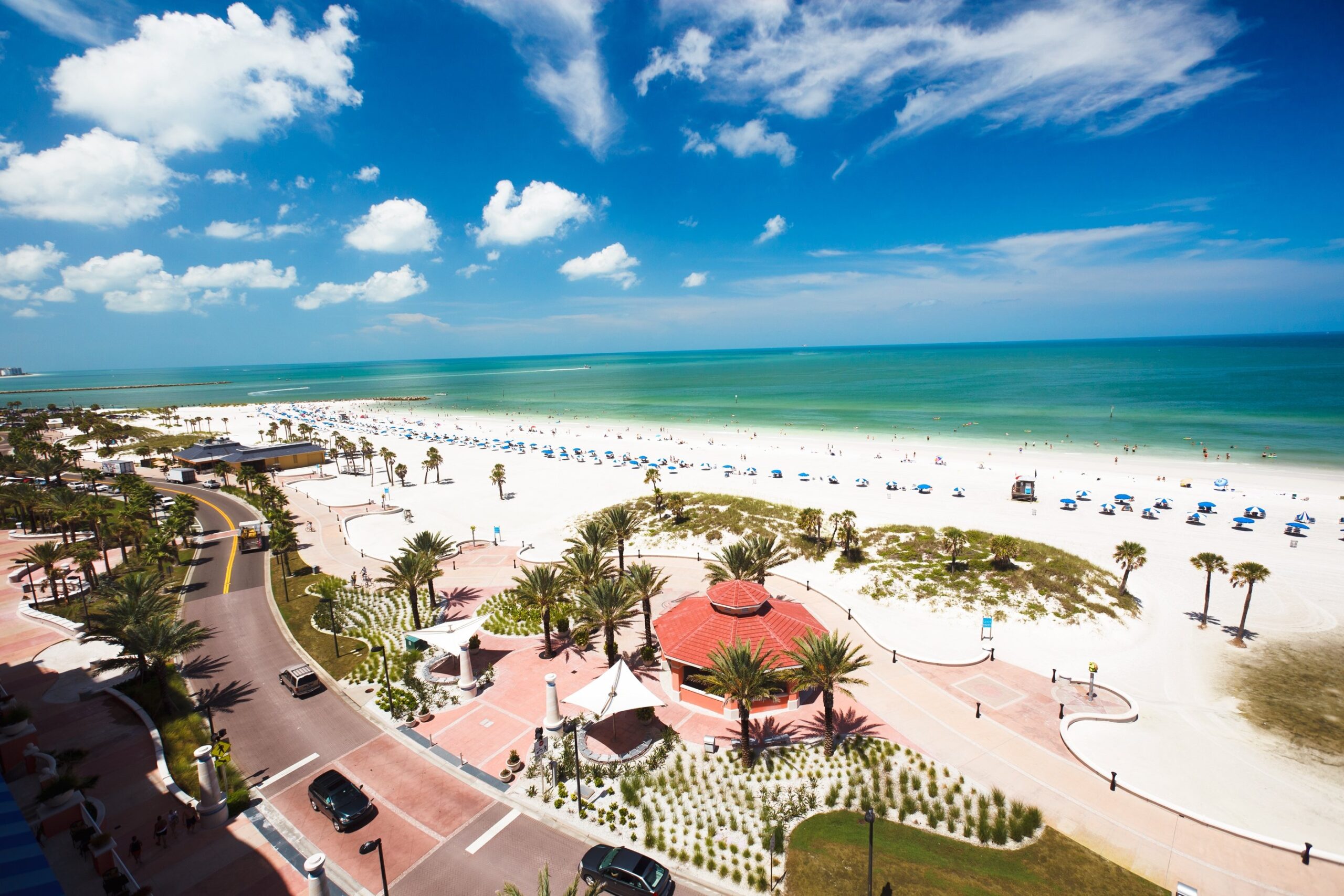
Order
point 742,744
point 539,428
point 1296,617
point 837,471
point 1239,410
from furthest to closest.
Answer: point 539,428, point 1239,410, point 837,471, point 1296,617, point 742,744

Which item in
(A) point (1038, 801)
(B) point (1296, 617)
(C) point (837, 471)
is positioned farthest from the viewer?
(C) point (837, 471)

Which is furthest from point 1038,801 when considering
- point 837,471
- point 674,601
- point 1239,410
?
point 1239,410

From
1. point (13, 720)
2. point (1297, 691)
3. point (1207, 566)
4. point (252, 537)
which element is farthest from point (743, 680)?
point (252, 537)

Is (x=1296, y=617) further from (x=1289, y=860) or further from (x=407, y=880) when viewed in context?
(x=407, y=880)

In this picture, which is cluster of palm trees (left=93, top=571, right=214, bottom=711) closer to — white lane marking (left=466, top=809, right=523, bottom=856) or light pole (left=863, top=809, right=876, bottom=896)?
white lane marking (left=466, top=809, right=523, bottom=856)

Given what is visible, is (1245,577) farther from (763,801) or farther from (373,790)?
(373,790)

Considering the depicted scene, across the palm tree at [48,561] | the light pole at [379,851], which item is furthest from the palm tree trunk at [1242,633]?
the palm tree at [48,561]

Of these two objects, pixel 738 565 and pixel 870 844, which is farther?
pixel 738 565
